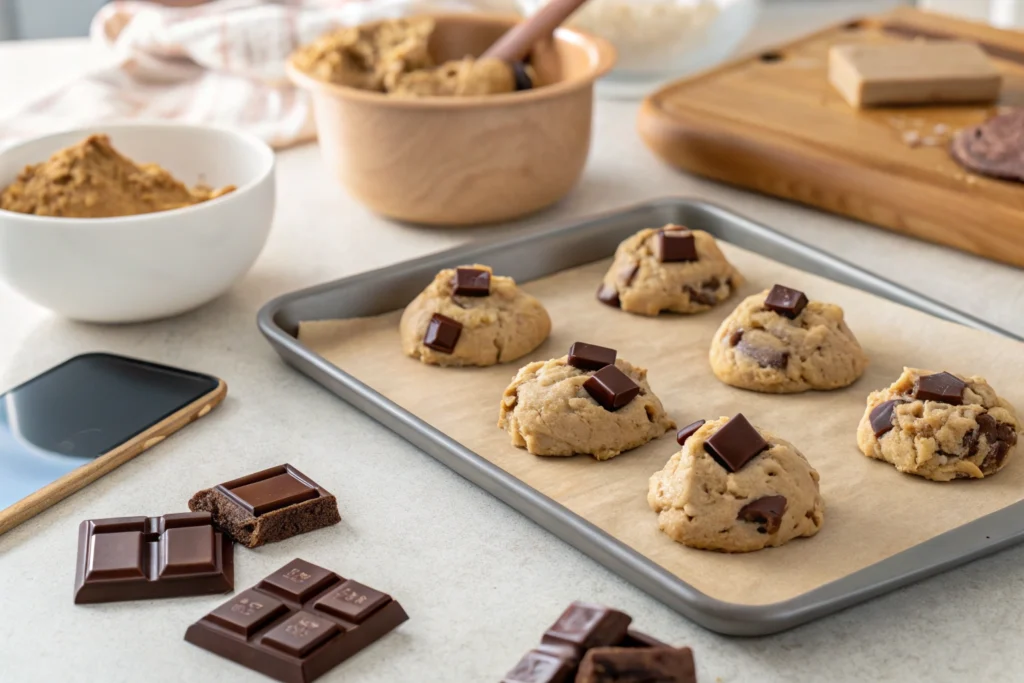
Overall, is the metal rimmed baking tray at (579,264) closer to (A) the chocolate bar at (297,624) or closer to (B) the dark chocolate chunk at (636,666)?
(B) the dark chocolate chunk at (636,666)

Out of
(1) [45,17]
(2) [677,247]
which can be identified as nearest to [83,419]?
(2) [677,247]

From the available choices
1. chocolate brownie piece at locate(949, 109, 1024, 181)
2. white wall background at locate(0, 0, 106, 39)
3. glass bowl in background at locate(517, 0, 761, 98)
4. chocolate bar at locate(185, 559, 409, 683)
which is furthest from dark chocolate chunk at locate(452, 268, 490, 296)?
white wall background at locate(0, 0, 106, 39)

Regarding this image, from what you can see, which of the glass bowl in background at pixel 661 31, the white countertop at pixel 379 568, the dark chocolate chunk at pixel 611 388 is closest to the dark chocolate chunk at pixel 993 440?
the white countertop at pixel 379 568

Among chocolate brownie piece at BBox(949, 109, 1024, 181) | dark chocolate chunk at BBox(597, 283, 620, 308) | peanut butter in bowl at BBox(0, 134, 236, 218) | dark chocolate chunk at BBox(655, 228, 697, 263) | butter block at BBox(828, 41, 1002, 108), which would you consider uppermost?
peanut butter in bowl at BBox(0, 134, 236, 218)

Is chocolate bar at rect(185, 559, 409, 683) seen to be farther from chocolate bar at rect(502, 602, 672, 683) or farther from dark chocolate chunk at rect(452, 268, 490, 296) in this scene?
dark chocolate chunk at rect(452, 268, 490, 296)

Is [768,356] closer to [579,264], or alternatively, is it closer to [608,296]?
[608,296]
